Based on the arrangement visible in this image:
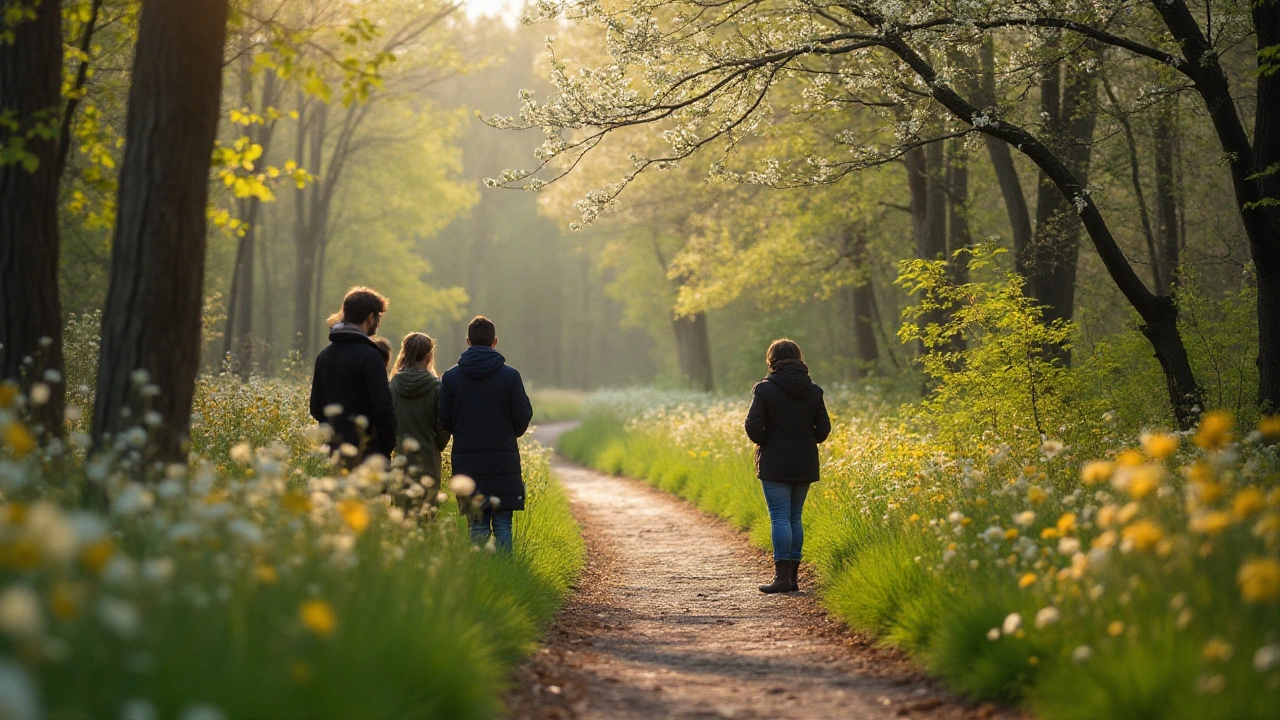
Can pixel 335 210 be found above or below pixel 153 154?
above

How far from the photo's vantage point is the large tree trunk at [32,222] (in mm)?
6562

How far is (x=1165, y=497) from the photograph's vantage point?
509cm

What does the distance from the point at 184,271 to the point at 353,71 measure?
1691 mm

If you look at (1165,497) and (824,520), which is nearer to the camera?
(1165,497)

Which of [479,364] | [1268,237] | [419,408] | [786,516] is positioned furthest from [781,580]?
[1268,237]

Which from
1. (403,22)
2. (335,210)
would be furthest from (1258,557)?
(335,210)

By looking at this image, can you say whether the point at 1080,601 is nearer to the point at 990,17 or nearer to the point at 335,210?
the point at 990,17

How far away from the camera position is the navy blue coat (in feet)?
26.5

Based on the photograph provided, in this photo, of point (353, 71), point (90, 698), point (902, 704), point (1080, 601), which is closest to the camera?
point (90, 698)

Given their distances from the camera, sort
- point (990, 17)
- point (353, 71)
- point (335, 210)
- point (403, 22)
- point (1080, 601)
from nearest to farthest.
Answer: point (1080, 601) < point (353, 71) < point (990, 17) < point (403, 22) < point (335, 210)

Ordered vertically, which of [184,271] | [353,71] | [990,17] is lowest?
[184,271]

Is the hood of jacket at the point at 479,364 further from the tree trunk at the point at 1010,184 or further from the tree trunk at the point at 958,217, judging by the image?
the tree trunk at the point at 958,217

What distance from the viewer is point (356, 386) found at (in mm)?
7539

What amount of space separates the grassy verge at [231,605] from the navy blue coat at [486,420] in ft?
4.91
